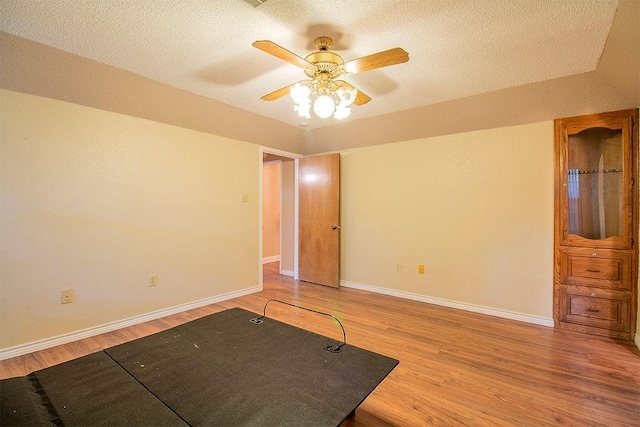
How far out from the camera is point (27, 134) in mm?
2314

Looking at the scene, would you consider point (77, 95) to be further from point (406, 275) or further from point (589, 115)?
point (589, 115)

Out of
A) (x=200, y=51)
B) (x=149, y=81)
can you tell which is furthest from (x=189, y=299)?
(x=200, y=51)

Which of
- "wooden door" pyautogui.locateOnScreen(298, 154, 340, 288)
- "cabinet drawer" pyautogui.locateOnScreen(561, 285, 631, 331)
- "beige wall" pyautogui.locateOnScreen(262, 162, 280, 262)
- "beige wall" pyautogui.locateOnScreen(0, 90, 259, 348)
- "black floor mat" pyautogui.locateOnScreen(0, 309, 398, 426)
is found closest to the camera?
"black floor mat" pyautogui.locateOnScreen(0, 309, 398, 426)

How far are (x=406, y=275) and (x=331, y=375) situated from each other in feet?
8.73

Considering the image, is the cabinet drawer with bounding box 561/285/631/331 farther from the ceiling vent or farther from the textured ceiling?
the ceiling vent

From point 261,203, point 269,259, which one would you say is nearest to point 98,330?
point 261,203

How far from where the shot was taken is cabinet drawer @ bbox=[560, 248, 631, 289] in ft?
8.64

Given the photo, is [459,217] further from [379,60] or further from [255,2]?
[255,2]

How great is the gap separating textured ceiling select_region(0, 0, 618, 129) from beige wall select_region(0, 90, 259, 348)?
67cm

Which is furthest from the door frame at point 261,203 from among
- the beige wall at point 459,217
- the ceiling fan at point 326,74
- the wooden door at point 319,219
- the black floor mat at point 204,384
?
the black floor mat at point 204,384

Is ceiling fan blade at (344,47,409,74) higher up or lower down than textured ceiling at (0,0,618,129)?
lower down

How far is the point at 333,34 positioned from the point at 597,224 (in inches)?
120

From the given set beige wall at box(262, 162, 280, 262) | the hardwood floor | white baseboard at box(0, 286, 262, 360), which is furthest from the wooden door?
beige wall at box(262, 162, 280, 262)

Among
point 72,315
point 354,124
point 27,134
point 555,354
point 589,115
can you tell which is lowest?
point 555,354
